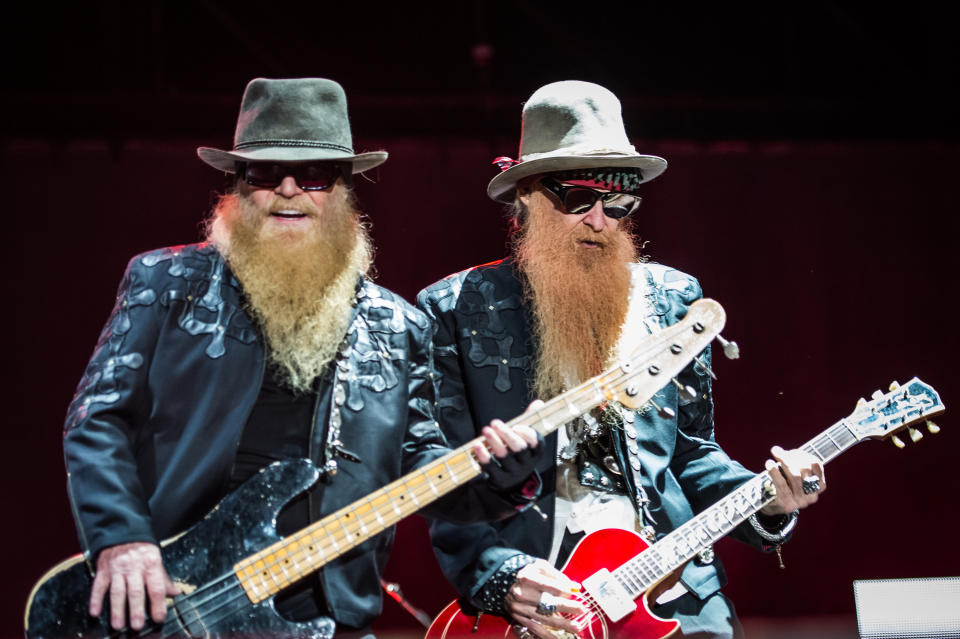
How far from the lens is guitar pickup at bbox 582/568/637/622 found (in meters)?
2.90

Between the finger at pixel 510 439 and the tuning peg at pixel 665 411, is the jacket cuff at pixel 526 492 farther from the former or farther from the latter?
the tuning peg at pixel 665 411

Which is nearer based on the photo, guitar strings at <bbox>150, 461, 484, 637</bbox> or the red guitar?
guitar strings at <bbox>150, 461, 484, 637</bbox>

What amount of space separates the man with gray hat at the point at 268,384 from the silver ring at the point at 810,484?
2.88ft

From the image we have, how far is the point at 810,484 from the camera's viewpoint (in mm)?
3047

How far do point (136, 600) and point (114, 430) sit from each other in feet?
1.44

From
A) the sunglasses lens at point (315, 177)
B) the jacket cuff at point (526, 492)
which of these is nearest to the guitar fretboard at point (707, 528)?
the jacket cuff at point (526, 492)

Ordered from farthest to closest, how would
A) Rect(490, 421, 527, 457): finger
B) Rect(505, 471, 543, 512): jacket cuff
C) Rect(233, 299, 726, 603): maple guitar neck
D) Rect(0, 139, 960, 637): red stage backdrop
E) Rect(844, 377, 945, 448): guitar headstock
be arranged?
Rect(0, 139, 960, 637): red stage backdrop < Rect(844, 377, 945, 448): guitar headstock < Rect(505, 471, 543, 512): jacket cuff < Rect(490, 421, 527, 457): finger < Rect(233, 299, 726, 603): maple guitar neck

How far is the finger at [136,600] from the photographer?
239 centimetres

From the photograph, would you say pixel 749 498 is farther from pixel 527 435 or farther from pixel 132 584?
pixel 132 584

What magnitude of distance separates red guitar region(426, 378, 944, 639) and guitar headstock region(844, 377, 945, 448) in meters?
0.08

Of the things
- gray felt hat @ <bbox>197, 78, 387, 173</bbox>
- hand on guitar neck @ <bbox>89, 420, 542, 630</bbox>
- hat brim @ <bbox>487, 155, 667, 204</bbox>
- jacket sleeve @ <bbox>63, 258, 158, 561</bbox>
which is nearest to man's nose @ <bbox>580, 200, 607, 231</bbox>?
hat brim @ <bbox>487, 155, 667, 204</bbox>

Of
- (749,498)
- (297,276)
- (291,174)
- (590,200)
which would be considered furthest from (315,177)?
(749,498)

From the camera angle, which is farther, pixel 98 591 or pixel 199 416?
pixel 199 416

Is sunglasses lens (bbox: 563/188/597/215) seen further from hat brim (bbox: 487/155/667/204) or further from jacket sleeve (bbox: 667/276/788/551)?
jacket sleeve (bbox: 667/276/788/551)
